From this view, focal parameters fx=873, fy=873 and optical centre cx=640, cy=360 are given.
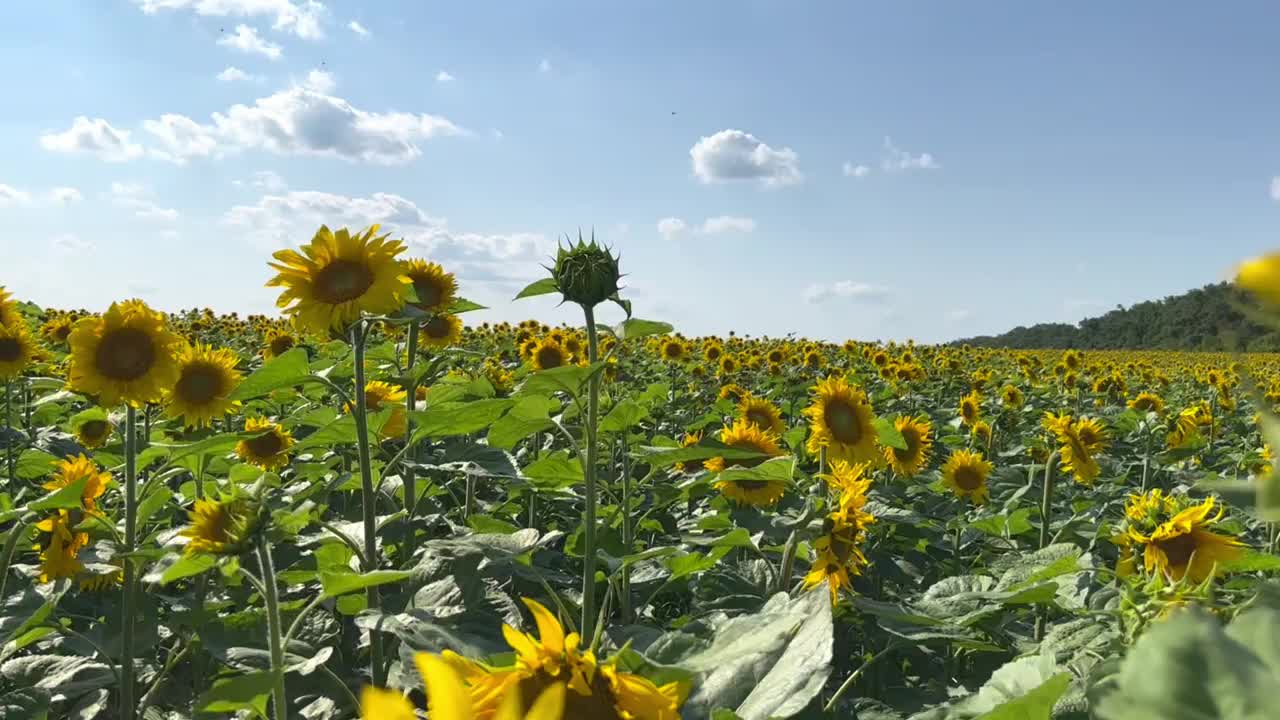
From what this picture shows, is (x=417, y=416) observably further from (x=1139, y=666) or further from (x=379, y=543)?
(x=1139, y=666)

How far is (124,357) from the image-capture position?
9.43 feet

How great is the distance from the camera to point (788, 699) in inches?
42.2

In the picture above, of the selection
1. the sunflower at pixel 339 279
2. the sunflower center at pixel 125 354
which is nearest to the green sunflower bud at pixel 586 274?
the sunflower at pixel 339 279

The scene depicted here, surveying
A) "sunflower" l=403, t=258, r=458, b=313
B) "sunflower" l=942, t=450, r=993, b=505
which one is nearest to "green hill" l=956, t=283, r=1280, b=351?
"sunflower" l=942, t=450, r=993, b=505

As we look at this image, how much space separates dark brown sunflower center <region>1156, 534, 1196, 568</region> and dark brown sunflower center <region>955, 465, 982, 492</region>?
8.72 ft

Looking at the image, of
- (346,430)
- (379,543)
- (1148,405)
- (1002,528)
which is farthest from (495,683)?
(1148,405)

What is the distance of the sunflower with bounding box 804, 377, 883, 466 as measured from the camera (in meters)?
3.77

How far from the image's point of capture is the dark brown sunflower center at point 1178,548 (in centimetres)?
213

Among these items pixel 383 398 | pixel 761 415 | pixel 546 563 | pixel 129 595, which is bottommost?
pixel 546 563

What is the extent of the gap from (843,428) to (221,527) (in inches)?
105

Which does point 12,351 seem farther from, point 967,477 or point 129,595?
point 967,477

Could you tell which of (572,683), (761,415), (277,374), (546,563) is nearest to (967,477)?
(761,415)

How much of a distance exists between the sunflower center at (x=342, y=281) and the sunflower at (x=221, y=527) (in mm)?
836

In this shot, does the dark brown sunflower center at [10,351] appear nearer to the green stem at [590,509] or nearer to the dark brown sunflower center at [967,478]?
the green stem at [590,509]
